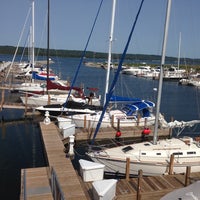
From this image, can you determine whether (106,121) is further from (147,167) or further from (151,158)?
(147,167)

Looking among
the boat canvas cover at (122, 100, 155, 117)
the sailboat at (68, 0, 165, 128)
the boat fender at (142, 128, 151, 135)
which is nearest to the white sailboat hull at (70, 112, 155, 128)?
the sailboat at (68, 0, 165, 128)

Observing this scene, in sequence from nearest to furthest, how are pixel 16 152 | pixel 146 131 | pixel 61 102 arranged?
pixel 16 152, pixel 146 131, pixel 61 102

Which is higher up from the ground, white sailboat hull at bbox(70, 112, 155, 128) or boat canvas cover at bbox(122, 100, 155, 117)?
boat canvas cover at bbox(122, 100, 155, 117)

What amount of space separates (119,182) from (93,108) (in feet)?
45.9

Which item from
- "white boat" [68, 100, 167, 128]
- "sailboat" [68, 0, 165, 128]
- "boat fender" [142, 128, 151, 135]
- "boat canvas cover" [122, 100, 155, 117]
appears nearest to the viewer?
"boat fender" [142, 128, 151, 135]

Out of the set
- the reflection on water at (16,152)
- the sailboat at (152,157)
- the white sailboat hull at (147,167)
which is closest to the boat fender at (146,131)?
the sailboat at (152,157)

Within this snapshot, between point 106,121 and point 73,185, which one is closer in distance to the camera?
point 73,185

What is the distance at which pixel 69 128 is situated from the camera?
66.7ft

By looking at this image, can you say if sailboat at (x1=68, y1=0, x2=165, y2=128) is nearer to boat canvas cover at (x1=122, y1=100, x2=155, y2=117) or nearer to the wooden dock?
boat canvas cover at (x1=122, y1=100, x2=155, y2=117)

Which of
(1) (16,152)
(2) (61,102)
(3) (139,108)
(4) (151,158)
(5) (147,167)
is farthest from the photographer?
(2) (61,102)

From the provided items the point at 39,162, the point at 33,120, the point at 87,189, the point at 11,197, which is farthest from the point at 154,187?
the point at 33,120

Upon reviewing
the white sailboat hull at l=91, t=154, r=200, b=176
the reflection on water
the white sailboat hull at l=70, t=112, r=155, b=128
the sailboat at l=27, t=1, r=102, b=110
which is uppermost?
the sailboat at l=27, t=1, r=102, b=110

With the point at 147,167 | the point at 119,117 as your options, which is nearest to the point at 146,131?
the point at 119,117

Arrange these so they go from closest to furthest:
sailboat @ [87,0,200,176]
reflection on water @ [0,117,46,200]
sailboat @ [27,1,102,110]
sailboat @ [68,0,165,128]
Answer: reflection on water @ [0,117,46,200]
sailboat @ [87,0,200,176]
sailboat @ [68,0,165,128]
sailboat @ [27,1,102,110]
